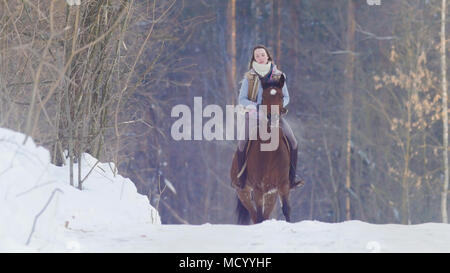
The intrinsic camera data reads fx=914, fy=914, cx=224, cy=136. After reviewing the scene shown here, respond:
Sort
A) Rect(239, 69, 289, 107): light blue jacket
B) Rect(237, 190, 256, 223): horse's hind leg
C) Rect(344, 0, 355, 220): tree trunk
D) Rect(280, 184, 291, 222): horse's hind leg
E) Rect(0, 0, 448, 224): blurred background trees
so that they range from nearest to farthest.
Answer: Rect(239, 69, 289, 107): light blue jacket < Rect(280, 184, 291, 222): horse's hind leg < Rect(237, 190, 256, 223): horse's hind leg < Rect(0, 0, 448, 224): blurred background trees < Rect(344, 0, 355, 220): tree trunk

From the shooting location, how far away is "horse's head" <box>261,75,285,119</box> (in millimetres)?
10727

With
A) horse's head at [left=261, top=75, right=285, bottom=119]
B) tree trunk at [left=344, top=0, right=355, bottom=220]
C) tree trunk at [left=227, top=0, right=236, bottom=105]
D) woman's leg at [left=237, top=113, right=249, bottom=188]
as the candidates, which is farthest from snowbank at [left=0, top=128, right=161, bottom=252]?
tree trunk at [left=227, top=0, right=236, bottom=105]

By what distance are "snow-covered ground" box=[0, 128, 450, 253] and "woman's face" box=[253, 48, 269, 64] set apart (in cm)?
327

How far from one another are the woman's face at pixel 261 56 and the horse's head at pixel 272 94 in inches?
19.6

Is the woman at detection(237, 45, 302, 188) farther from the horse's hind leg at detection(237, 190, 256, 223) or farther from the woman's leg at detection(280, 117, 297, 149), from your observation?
the horse's hind leg at detection(237, 190, 256, 223)

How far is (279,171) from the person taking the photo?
37.5ft

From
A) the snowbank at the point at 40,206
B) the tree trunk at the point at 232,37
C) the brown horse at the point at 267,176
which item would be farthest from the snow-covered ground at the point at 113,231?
the tree trunk at the point at 232,37

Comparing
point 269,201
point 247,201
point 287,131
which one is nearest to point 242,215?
point 247,201

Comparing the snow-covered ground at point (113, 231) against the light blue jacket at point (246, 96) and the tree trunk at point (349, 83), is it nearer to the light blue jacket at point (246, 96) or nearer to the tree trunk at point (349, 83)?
the light blue jacket at point (246, 96)

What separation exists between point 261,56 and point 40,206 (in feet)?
15.9

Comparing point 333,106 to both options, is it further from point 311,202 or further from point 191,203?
point 191,203

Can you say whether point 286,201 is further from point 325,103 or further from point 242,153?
point 325,103

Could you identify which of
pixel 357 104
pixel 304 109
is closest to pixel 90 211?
pixel 357 104
